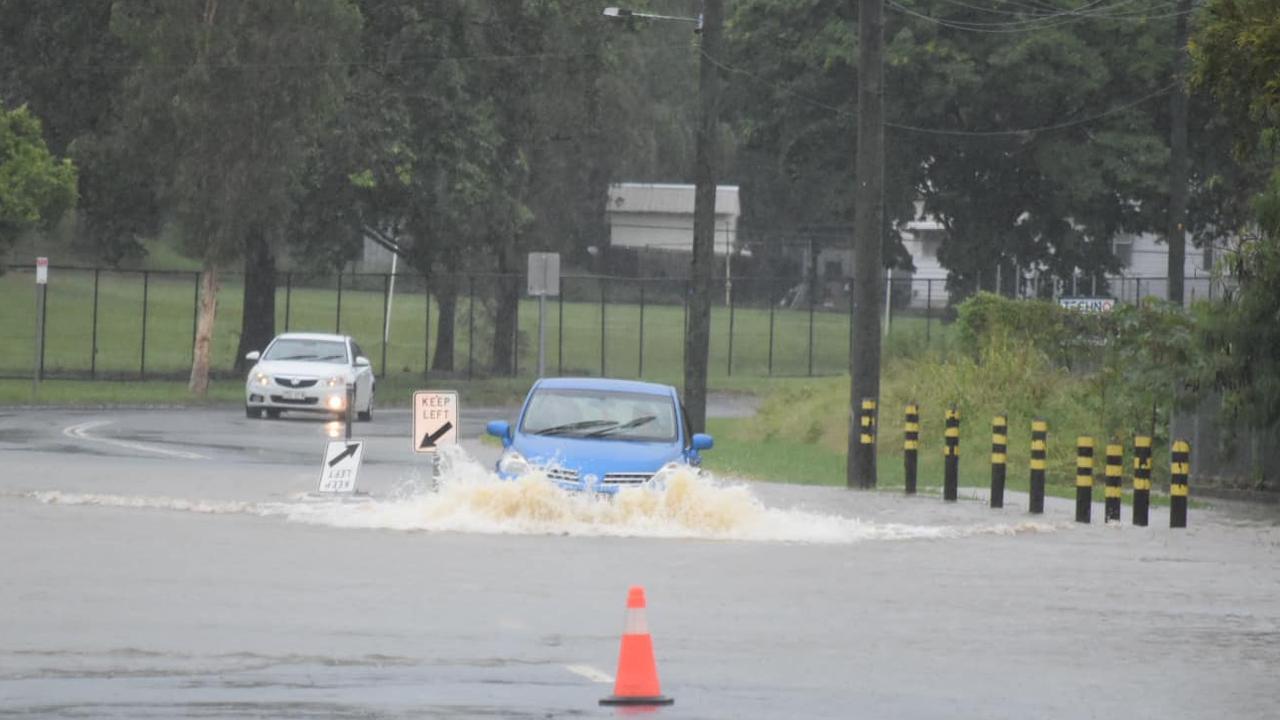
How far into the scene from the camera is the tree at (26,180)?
44125 mm

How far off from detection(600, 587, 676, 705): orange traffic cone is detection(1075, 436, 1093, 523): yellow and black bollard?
12724 millimetres

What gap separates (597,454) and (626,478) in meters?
0.39

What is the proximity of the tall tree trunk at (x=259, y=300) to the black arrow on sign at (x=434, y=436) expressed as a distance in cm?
3205

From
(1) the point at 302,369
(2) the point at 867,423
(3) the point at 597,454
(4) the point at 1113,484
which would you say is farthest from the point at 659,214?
(3) the point at 597,454

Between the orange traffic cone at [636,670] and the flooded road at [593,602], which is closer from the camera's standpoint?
the orange traffic cone at [636,670]

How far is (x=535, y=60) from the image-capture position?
2179 inches

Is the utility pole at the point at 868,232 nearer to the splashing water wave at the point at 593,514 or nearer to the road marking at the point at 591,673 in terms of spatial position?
the splashing water wave at the point at 593,514

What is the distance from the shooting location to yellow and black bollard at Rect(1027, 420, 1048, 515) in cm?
2322

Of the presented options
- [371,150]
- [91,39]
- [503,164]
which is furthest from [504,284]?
[91,39]

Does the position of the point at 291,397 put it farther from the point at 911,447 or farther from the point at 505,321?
the point at 505,321

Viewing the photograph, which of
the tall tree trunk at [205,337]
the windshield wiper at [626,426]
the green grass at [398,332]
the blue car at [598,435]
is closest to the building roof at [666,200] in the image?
the green grass at [398,332]

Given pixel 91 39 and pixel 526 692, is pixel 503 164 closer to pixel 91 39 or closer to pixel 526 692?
pixel 91 39

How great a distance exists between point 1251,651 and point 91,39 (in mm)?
44332

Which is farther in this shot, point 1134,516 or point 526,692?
Answer: point 1134,516
